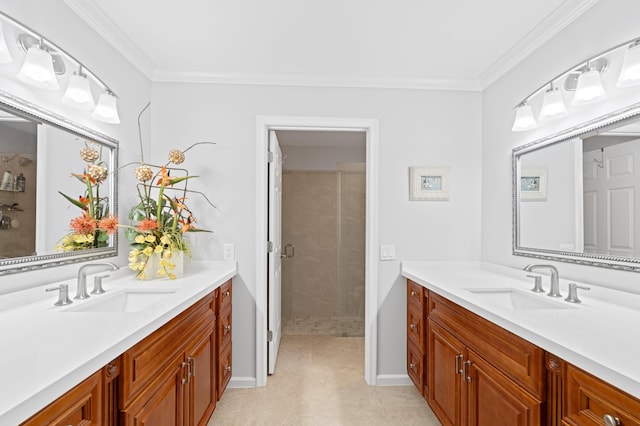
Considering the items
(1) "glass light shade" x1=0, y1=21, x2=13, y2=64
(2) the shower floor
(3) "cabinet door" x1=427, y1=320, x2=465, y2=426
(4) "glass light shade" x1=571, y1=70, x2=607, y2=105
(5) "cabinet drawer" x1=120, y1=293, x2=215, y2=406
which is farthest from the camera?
(2) the shower floor

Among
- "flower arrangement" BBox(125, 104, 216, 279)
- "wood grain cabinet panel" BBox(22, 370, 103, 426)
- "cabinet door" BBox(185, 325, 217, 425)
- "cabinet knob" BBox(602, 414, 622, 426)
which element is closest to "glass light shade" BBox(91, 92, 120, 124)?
"flower arrangement" BBox(125, 104, 216, 279)

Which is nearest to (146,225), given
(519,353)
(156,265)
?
(156,265)

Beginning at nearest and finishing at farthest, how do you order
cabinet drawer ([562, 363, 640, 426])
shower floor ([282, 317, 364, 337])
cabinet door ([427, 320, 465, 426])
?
1. cabinet drawer ([562, 363, 640, 426])
2. cabinet door ([427, 320, 465, 426])
3. shower floor ([282, 317, 364, 337])

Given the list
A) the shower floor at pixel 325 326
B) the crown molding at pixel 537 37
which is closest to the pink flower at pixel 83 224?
the shower floor at pixel 325 326

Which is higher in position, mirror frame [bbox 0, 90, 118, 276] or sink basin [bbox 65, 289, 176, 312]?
mirror frame [bbox 0, 90, 118, 276]

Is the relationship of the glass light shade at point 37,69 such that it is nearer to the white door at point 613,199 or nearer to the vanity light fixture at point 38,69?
the vanity light fixture at point 38,69

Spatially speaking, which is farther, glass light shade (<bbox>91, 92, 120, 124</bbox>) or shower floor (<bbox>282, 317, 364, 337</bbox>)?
shower floor (<bbox>282, 317, 364, 337</bbox>)

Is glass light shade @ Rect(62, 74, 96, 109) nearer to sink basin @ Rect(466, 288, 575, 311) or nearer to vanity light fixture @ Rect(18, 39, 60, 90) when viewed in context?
vanity light fixture @ Rect(18, 39, 60, 90)

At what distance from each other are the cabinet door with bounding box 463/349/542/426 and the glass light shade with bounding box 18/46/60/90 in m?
2.27

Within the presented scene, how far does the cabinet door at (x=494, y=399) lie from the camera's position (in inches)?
44.7

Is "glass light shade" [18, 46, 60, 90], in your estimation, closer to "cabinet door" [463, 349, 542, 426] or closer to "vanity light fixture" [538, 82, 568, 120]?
"cabinet door" [463, 349, 542, 426]

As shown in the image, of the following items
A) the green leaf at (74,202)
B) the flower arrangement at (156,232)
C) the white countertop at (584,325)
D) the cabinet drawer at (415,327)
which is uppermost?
the green leaf at (74,202)

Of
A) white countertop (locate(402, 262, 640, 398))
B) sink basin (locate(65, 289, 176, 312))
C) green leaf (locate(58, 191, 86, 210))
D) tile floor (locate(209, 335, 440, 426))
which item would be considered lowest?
tile floor (locate(209, 335, 440, 426))

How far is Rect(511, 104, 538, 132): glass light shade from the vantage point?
1.98 metres
